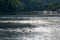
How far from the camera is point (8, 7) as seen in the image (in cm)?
7819

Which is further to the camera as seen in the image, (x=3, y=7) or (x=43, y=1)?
(x=43, y=1)

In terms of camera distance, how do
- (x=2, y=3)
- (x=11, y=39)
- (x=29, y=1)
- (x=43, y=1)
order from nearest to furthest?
(x=11, y=39), (x=2, y=3), (x=29, y=1), (x=43, y=1)

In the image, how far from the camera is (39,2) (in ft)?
448

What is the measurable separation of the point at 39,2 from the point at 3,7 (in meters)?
60.9

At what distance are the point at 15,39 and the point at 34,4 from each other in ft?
372

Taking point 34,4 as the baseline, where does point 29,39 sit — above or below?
above

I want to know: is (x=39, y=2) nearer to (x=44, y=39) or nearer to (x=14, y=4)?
(x=14, y=4)

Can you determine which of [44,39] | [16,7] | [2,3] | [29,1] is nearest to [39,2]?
[29,1]

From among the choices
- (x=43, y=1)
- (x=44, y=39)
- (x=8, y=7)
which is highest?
(x=44, y=39)

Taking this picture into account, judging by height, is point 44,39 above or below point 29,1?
above

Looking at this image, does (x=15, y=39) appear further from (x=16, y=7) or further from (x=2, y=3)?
(x=16, y=7)

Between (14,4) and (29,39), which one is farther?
(14,4)

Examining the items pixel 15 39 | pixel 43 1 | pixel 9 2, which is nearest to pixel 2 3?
pixel 9 2

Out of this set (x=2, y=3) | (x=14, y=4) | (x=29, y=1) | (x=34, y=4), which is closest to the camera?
(x=2, y=3)
